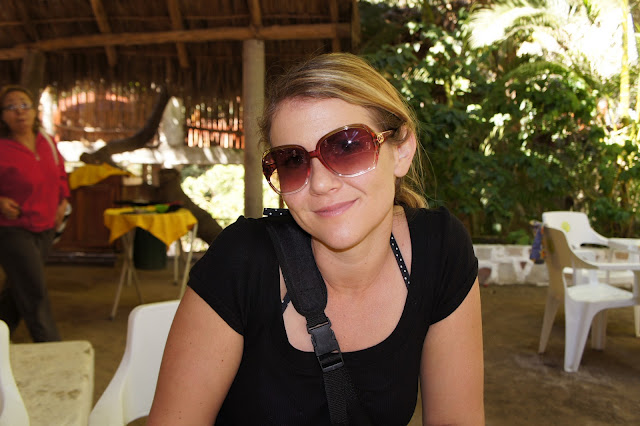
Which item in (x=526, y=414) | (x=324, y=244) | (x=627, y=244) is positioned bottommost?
(x=526, y=414)

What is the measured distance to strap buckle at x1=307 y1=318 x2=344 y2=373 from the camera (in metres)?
1.39

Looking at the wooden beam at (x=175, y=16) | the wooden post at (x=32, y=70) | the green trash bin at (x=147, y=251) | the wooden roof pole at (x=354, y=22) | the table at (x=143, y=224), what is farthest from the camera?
the green trash bin at (x=147, y=251)

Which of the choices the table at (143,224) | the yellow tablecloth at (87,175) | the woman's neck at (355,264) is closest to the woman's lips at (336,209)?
the woman's neck at (355,264)

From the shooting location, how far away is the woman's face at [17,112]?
3934 mm

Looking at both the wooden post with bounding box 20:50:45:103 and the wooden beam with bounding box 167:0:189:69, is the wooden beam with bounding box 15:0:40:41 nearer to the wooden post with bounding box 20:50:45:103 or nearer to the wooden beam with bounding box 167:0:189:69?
the wooden post with bounding box 20:50:45:103

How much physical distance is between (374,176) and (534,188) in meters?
6.98

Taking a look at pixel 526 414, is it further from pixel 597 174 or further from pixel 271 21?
pixel 597 174

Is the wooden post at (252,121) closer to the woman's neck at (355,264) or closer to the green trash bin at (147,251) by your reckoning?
the green trash bin at (147,251)

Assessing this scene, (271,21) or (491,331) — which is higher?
(271,21)

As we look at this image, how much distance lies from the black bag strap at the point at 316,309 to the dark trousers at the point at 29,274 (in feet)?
9.70

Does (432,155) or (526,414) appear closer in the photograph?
(526,414)

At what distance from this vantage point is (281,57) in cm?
763

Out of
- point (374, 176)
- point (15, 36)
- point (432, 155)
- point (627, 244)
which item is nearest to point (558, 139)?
point (432, 155)

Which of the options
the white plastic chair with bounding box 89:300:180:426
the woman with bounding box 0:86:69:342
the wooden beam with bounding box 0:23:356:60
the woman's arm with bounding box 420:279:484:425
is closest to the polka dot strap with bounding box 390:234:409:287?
the woman's arm with bounding box 420:279:484:425
